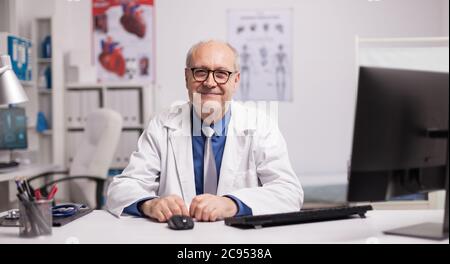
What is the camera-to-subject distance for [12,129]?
322 centimetres

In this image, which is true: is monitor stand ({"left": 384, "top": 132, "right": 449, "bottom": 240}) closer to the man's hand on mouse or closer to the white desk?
the man's hand on mouse

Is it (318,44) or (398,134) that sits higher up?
(318,44)

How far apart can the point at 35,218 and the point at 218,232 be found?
0.40 m

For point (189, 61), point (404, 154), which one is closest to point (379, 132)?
point (404, 154)

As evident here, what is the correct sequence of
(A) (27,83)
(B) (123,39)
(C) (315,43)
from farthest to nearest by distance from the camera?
1. (B) (123,39)
2. (C) (315,43)
3. (A) (27,83)

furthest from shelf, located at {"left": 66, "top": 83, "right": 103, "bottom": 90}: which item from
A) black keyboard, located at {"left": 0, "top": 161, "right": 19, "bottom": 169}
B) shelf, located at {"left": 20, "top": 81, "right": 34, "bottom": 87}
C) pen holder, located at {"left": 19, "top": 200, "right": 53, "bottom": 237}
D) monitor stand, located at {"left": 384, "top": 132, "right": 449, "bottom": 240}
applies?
monitor stand, located at {"left": 384, "top": 132, "right": 449, "bottom": 240}

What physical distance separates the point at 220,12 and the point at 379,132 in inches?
137

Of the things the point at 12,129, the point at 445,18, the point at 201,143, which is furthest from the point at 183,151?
the point at 445,18

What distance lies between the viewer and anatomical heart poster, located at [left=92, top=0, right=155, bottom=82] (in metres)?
4.32

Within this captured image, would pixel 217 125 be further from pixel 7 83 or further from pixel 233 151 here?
pixel 7 83

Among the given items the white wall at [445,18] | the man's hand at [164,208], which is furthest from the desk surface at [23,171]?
the white wall at [445,18]

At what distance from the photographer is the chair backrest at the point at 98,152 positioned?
117 inches

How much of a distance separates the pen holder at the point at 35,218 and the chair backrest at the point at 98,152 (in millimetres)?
1907

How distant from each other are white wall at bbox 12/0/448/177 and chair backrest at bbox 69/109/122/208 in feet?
3.75
